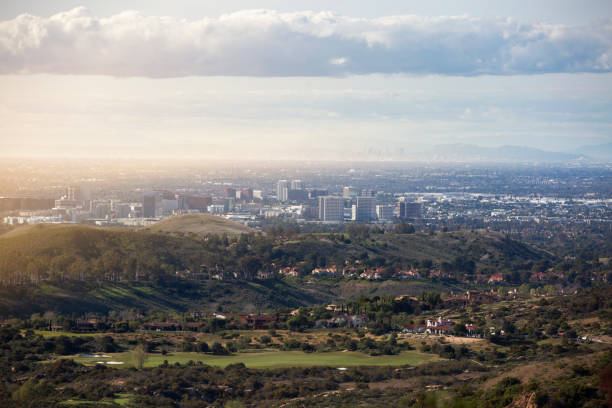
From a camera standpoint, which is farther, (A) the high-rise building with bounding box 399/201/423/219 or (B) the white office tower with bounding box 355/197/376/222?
(B) the white office tower with bounding box 355/197/376/222

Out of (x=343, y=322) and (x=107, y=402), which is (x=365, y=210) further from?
(x=107, y=402)

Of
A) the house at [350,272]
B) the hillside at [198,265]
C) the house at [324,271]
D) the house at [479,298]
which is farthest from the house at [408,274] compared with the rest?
the house at [479,298]

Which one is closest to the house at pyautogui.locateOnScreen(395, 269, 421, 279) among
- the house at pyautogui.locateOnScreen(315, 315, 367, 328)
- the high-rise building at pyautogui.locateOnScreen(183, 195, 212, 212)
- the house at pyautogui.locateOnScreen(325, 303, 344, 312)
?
the house at pyautogui.locateOnScreen(325, 303, 344, 312)

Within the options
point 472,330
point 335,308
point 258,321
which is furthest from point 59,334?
point 472,330

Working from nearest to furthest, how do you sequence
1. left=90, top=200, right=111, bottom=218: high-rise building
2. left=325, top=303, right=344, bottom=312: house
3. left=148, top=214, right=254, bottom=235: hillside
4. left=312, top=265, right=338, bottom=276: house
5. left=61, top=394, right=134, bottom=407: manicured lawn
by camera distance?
left=61, top=394, right=134, bottom=407: manicured lawn < left=325, top=303, right=344, bottom=312: house < left=312, top=265, right=338, bottom=276: house < left=148, top=214, right=254, bottom=235: hillside < left=90, top=200, right=111, bottom=218: high-rise building

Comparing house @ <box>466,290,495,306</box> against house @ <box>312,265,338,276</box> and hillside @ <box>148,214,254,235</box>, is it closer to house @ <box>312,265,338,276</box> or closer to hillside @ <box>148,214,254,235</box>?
house @ <box>312,265,338,276</box>

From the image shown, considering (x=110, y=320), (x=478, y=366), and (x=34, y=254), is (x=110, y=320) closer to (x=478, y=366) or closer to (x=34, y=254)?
(x=34, y=254)
